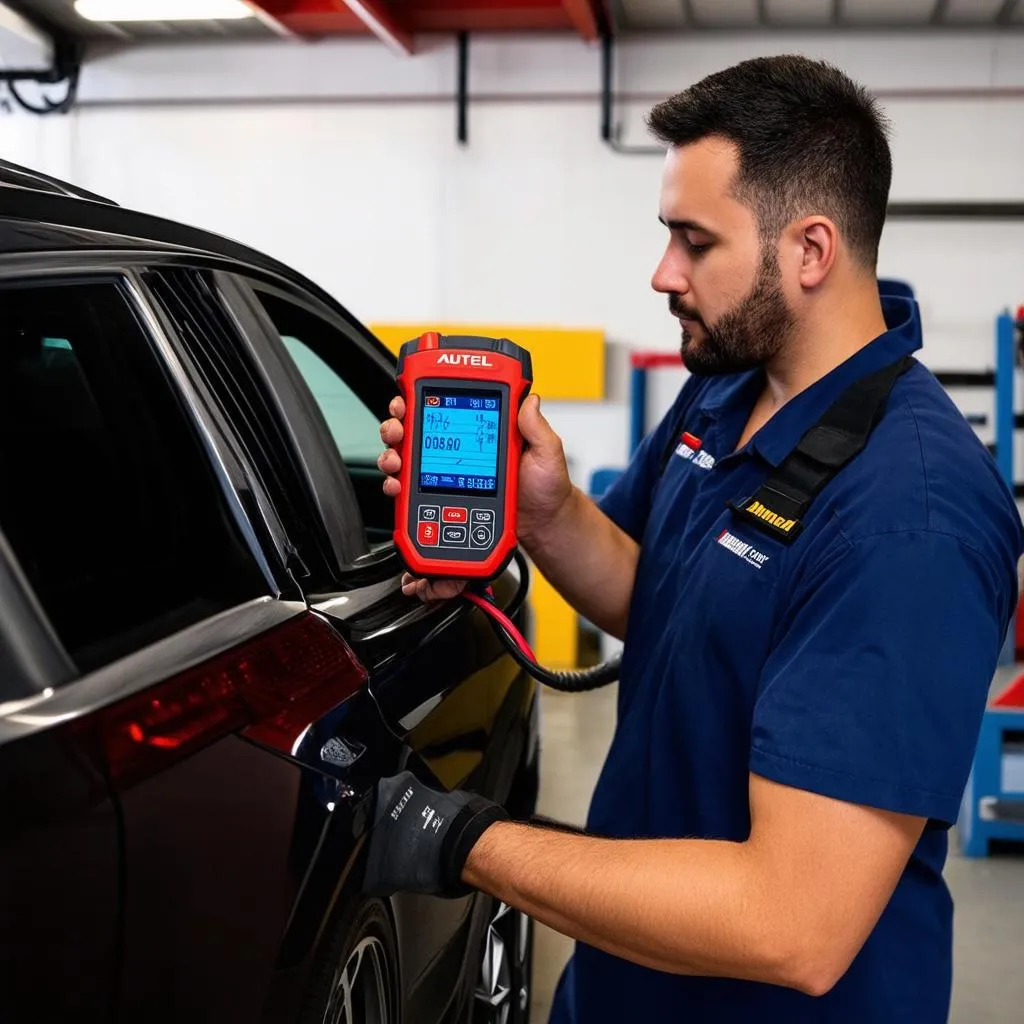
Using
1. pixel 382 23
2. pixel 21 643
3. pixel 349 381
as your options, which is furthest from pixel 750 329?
pixel 382 23

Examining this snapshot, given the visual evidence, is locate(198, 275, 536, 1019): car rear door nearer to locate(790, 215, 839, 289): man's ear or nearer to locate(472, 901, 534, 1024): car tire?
locate(472, 901, 534, 1024): car tire

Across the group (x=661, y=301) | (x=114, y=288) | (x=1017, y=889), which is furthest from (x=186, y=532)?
(x=661, y=301)

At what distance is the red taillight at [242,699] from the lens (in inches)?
36.8

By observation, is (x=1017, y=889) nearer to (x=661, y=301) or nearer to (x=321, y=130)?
(x=661, y=301)

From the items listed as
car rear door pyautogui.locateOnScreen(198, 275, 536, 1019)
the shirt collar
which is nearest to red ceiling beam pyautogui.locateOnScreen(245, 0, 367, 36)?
car rear door pyautogui.locateOnScreen(198, 275, 536, 1019)

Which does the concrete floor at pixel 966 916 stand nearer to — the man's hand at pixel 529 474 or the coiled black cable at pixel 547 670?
the coiled black cable at pixel 547 670

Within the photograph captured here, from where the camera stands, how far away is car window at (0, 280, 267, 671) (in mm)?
1260

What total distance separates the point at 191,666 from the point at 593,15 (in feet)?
20.6

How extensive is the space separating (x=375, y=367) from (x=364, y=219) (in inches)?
212

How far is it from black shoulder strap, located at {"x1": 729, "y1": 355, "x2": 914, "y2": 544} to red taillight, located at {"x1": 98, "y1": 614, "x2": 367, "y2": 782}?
478mm

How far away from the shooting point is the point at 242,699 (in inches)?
43.5

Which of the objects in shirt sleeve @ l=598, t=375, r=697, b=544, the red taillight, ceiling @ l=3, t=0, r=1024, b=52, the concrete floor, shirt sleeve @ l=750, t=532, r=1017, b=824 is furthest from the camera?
ceiling @ l=3, t=0, r=1024, b=52

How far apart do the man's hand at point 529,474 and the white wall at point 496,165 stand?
5698 millimetres

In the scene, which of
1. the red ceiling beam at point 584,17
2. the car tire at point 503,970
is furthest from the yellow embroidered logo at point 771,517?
the red ceiling beam at point 584,17
